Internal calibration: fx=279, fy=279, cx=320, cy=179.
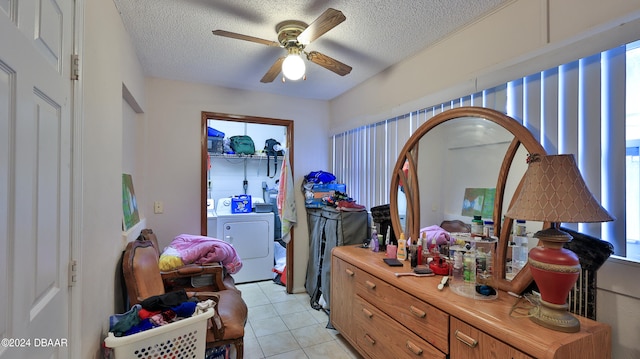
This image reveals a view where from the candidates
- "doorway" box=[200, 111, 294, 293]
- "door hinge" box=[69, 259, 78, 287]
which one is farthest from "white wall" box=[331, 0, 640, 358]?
"door hinge" box=[69, 259, 78, 287]

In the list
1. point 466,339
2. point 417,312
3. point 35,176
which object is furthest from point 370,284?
point 35,176

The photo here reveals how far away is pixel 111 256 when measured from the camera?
161 centimetres

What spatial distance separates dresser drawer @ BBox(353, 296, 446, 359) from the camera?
152cm

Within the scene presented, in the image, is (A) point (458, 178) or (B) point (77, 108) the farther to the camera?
(A) point (458, 178)

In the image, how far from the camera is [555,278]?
1105 mm

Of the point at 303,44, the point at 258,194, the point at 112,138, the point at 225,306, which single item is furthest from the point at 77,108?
the point at 258,194

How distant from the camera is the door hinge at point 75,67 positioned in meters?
1.10

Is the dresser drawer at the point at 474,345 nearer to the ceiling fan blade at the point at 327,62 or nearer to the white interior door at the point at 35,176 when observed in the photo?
the white interior door at the point at 35,176

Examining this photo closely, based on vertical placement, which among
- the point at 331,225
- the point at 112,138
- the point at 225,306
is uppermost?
the point at 112,138

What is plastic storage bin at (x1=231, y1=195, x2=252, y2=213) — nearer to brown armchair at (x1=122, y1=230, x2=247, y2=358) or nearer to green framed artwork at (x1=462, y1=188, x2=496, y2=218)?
brown armchair at (x1=122, y1=230, x2=247, y2=358)

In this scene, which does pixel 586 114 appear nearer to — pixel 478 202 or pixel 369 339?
pixel 478 202

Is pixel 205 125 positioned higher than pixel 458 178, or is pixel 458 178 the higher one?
pixel 205 125

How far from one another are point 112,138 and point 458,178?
2.20 m

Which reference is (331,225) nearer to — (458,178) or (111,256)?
(458,178)
